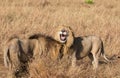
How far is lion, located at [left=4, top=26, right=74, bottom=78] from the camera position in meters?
7.82

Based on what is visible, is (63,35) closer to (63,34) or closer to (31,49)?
(63,34)

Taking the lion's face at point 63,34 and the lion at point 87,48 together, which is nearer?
the lion's face at point 63,34

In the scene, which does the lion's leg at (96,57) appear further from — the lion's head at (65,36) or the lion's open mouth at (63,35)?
the lion's open mouth at (63,35)

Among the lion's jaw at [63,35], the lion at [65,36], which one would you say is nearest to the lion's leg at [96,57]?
the lion at [65,36]

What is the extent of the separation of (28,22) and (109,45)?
3152 mm

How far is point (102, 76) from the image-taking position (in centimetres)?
837

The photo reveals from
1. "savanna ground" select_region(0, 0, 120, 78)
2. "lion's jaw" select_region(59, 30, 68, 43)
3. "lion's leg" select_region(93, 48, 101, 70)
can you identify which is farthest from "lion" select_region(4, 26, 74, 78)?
"lion's leg" select_region(93, 48, 101, 70)

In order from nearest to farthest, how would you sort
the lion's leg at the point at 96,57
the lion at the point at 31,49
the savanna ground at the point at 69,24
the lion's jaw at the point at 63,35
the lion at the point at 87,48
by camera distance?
the lion at the point at 31,49 → the savanna ground at the point at 69,24 → the lion's jaw at the point at 63,35 → the lion at the point at 87,48 → the lion's leg at the point at 96,57

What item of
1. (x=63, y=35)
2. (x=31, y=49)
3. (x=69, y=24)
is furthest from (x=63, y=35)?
(x=69, y=24)

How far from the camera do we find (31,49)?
8.11 meters

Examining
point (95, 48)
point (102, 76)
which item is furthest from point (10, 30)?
point (102, 76)

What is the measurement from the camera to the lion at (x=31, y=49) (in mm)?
7824

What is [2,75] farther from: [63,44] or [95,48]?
[95,48]

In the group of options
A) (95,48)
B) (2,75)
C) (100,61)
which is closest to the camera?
(2,75)
